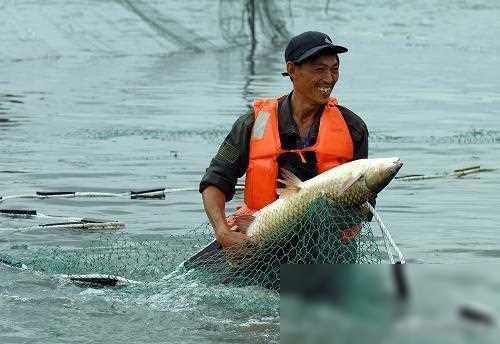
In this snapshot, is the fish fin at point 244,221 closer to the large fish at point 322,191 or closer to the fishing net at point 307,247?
the large fish at point 322,191

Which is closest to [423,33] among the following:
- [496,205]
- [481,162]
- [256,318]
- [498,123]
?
[498,123]

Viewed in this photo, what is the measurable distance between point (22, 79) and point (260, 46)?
363 inches

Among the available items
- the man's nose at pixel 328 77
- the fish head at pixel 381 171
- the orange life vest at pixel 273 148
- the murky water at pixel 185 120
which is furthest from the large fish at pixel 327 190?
the man's nose at pixel 328 77

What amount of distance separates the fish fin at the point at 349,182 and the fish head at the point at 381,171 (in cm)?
3

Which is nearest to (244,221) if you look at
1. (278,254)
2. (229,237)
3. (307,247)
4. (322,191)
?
(229,237)

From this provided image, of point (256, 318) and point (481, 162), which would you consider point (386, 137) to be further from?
point (256, 318)

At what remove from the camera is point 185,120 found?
18281 mm

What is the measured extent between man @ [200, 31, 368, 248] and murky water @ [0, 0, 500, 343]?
1.67 feet

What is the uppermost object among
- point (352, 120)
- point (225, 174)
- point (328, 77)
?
point (328, 77)

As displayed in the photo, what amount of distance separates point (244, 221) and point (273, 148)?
406mm

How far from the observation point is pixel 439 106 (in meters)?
20.6

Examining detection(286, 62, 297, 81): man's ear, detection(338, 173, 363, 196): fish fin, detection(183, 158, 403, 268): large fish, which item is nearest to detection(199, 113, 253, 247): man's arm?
detection(183, 158, 403, 268): large fish

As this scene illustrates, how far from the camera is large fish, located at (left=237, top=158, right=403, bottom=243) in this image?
20.5 ft

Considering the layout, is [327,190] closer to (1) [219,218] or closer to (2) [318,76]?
(2) [318,76]
